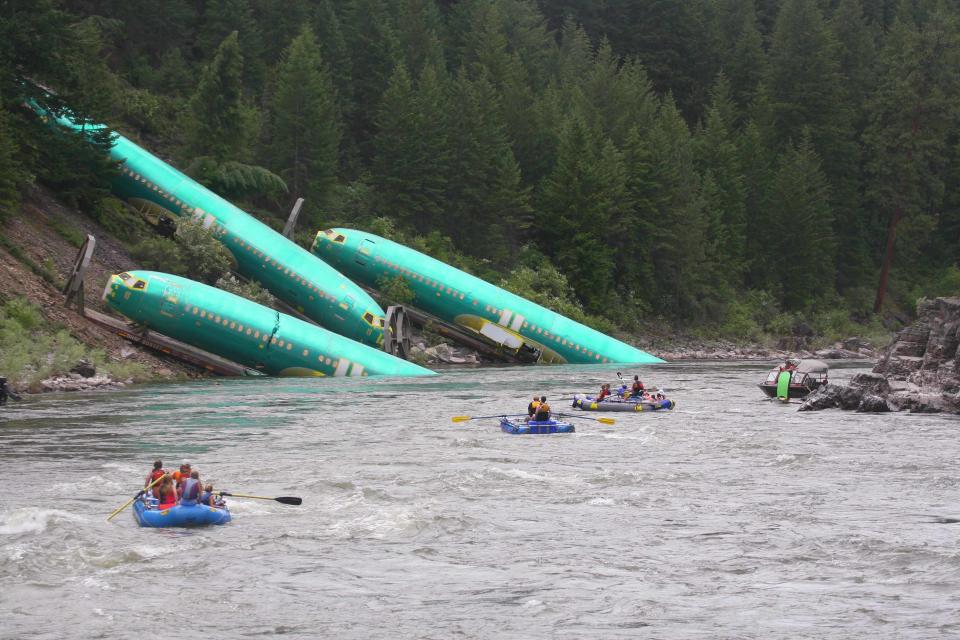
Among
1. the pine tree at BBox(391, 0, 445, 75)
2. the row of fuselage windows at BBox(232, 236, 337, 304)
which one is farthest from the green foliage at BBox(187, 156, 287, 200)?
the pine tree at BBox(391, 0, 445, 75)

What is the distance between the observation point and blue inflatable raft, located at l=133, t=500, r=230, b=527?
2753 centimetres

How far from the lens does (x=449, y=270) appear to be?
7750 centimetres

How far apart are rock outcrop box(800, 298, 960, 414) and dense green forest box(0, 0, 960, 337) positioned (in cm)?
3691

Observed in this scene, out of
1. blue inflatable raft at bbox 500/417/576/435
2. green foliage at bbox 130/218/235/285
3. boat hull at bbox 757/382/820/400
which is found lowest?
blue inflatable raft at bbox 500/417/576/435

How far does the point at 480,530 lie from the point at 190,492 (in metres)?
6.84

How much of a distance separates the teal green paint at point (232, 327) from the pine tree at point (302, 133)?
85.6 feet

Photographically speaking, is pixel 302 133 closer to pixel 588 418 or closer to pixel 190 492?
pixel 588 418

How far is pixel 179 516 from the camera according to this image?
90.3 ft

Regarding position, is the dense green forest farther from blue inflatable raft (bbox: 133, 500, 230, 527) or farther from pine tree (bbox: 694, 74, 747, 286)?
blue inflatable raft (bbox: 133, 500, 230, 527)

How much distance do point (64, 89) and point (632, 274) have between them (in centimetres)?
5037

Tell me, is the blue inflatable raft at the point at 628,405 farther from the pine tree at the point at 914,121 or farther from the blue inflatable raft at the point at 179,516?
the pine tree at the point at 914,121

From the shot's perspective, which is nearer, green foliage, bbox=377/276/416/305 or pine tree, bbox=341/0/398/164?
green foliage, bbox=377/276/416/305

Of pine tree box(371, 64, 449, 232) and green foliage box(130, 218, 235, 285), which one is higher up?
pine tree box(371, 64, 449, 232)

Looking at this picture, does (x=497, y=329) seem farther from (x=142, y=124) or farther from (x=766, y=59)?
(x=766, y=59)
